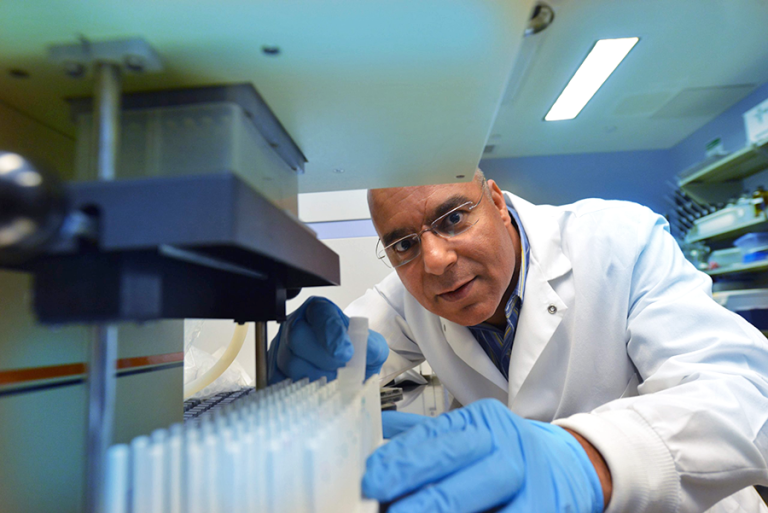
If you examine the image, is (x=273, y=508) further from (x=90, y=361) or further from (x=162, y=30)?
(x=162, y=30)

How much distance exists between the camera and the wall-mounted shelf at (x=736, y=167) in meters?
3.42

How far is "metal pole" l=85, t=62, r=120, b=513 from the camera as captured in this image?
38 cm

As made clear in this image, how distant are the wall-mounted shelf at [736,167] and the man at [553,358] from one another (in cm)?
289

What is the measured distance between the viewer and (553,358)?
126 centimetres

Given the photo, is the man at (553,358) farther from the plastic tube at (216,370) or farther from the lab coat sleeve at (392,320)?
the plastic tube at (216,370)

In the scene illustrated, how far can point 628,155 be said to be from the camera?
5.21m

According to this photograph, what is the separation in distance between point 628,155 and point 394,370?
4.70m

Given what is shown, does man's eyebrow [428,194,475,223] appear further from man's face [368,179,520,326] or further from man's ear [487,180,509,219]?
man's ear [487,180,509,219]

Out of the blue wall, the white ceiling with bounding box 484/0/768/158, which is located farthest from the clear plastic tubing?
the blue wall

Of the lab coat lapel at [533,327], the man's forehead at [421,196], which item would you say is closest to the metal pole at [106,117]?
the man's forehead at [421,196]

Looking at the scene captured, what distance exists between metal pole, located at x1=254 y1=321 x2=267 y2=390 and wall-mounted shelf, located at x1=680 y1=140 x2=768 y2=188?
3.81 m

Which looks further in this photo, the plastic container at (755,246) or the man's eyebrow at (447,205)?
the plastic container at (755,246)

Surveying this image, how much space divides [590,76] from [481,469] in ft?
12.4

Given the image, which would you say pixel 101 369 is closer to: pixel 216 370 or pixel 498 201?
pixel 216 370
